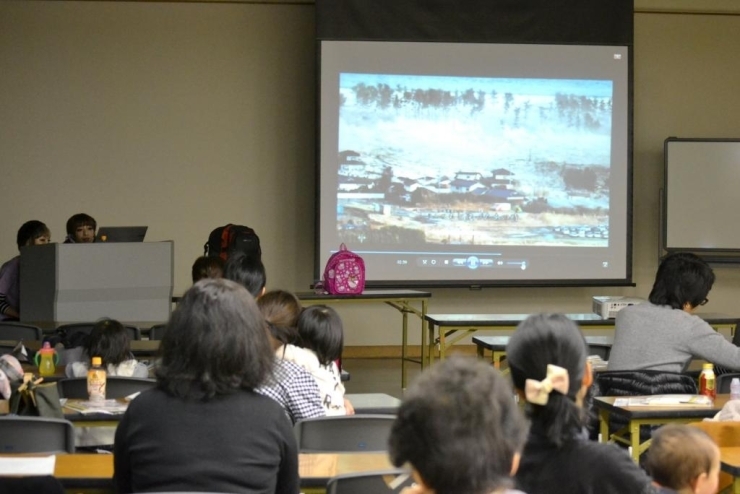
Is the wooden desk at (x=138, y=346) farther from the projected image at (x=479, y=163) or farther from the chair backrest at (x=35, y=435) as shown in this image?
the projected image at (x=479, y=163)

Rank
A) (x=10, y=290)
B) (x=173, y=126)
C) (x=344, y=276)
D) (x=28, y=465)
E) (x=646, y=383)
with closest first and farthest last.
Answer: (x=28, y=465), (x=646, y=383), (x=10, y=290), (x=344, y=276), (x=173, y=126)

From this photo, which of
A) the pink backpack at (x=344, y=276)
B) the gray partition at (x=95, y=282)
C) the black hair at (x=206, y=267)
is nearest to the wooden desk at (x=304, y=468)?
the black hair at (x=206, y=267)

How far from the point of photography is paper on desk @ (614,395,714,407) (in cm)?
408

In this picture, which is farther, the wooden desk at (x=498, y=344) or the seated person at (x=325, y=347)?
the wooden desk at (x=498, y=344)

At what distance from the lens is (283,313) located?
12.9ft

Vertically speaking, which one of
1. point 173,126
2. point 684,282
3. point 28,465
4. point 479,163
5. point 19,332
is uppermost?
point 173,126

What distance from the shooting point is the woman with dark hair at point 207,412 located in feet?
7.37

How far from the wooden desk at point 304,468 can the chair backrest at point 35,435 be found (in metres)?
0.17

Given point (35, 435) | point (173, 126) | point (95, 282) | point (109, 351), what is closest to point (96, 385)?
point (109, 351)

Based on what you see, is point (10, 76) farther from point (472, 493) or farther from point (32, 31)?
point (472, 493)

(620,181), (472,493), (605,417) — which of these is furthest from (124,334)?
(620,181)

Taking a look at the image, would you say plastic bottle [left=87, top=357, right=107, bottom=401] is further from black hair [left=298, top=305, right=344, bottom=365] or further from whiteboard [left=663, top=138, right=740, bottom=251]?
whiteboard [left=663, top=138, right=740, bottom=251]

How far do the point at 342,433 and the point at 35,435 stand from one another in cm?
90

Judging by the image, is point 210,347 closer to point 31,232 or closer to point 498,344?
point 498,344
